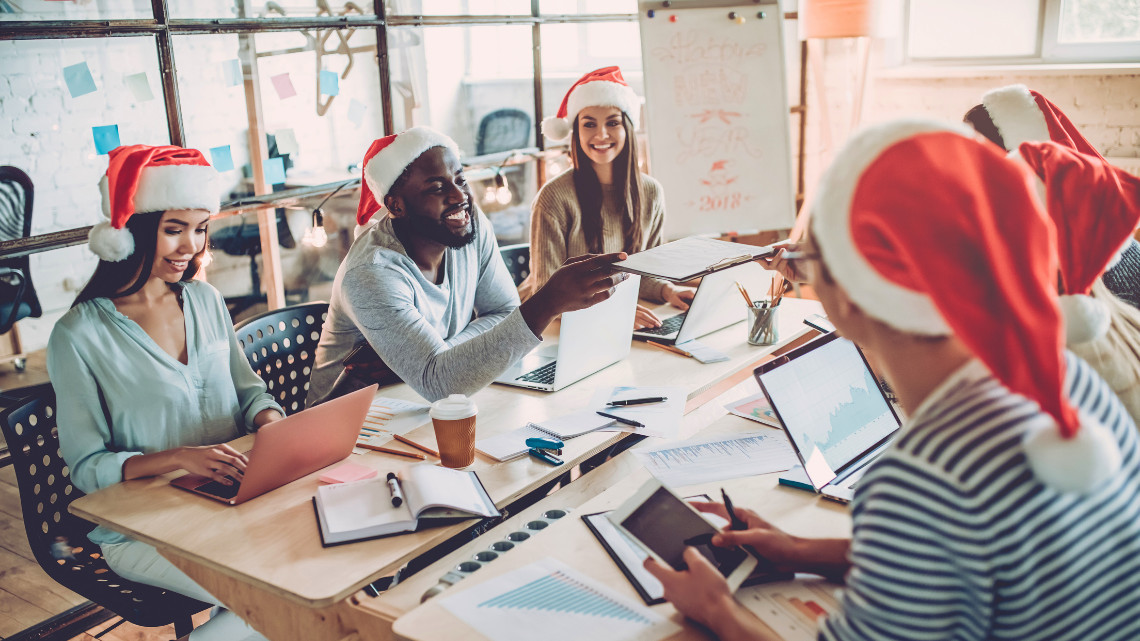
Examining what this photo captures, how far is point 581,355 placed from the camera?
210cm

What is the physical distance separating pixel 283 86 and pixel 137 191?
1262 mm

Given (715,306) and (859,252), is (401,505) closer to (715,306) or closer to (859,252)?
(859,252)

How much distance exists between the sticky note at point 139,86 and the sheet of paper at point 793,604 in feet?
7.07

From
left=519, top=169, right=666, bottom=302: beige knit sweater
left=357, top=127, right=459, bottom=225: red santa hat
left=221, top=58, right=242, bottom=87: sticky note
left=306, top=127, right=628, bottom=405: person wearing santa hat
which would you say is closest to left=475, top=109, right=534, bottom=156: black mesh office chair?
left=519, top=169, right=666, bottom=302: beige knit sweater

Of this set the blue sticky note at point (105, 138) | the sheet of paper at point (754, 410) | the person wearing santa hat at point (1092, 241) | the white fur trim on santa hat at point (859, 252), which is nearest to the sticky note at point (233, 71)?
the blue sticky note at point (105, 138)

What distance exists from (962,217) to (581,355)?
137 centimetres

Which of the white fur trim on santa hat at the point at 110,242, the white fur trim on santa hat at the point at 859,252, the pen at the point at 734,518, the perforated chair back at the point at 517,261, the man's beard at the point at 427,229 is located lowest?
the pen at the point at 734,518

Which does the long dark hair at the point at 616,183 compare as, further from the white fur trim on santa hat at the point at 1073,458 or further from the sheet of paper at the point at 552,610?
the white fur trim on santa hat at the point at 1073,458

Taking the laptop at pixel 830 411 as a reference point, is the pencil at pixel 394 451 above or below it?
below

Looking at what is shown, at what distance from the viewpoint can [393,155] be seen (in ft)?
7.59

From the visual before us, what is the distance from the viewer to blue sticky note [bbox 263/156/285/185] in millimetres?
2922

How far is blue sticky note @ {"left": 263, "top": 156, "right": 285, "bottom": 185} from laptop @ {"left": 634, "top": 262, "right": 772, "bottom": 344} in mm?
1327

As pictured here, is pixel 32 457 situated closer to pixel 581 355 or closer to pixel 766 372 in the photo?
pixel 581 355

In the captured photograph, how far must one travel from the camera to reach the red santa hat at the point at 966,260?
0.76 meters
